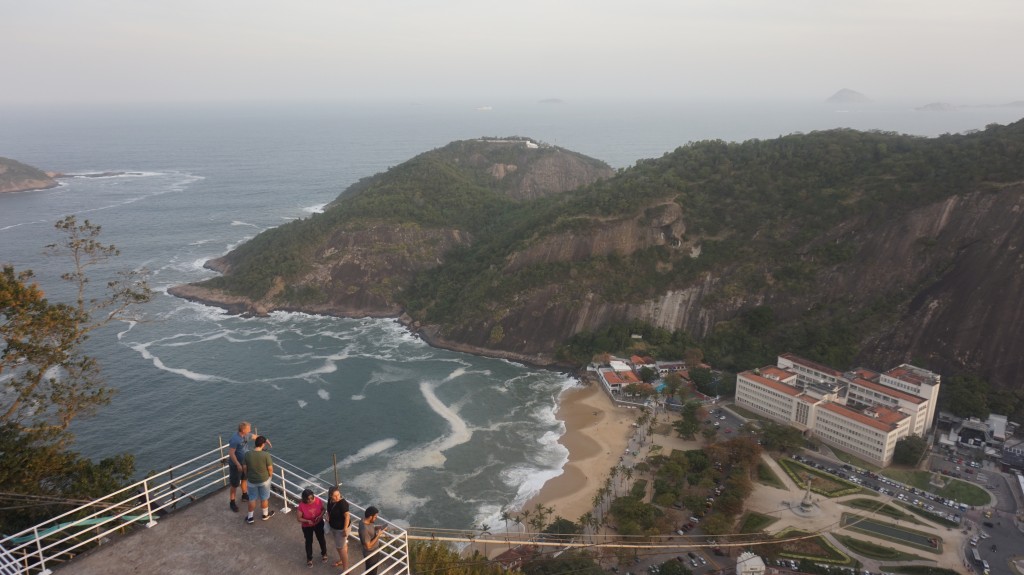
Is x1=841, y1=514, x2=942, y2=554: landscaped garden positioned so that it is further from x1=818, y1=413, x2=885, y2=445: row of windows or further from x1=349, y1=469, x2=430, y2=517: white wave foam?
x1=349, y1=469, x2=430, y2=517: white wave foam

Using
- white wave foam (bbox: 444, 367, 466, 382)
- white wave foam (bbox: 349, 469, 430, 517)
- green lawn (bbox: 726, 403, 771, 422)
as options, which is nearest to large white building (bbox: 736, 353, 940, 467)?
green lawn (bbox: 726, 403, 771, 422)

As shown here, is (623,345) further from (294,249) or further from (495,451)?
(294,249)

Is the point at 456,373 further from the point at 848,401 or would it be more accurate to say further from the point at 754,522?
the point at 848,401

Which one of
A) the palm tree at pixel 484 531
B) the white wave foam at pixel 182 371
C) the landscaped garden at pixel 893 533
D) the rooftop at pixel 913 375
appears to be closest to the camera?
the landscaped garden at pixel 893 533

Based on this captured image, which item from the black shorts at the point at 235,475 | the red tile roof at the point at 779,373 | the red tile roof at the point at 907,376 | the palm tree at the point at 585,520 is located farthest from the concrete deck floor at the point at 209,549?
the red tile roof at the point at 907,376

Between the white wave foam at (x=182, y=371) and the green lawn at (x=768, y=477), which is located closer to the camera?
the green lawn at (x=768, y=477)

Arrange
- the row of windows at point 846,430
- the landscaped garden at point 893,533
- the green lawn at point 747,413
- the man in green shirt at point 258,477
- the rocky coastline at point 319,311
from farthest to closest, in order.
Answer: the rocky coastline at point 319,311, the green lawn at point 747,413, the row of windows at point 846,430, the landscaped garden at point 893,533, the man in green shirt at point 258,477

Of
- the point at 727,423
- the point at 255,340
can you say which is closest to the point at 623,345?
the point at 727,423

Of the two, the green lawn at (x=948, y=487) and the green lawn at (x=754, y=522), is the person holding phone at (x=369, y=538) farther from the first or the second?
the green lawn at (x=948, y=487)
